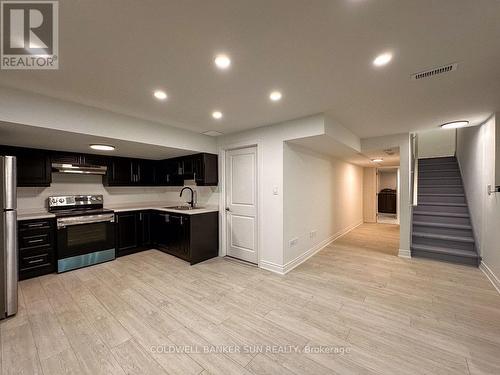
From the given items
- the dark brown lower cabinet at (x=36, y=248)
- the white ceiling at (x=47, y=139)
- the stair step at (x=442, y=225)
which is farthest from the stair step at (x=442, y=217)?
the dark brown lower cabinet at (x=36, y=248)

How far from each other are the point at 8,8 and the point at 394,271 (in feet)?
16.1

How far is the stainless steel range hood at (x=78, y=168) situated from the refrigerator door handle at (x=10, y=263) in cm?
174

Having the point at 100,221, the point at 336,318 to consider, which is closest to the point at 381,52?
the point at 336,318

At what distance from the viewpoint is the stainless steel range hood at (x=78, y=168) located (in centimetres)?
362

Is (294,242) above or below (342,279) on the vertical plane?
above

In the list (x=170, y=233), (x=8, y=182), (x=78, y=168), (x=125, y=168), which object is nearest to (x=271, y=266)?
(x=170, y=233)

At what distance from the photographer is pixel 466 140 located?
4602 millimetres

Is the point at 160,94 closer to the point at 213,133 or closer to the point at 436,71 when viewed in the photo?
the point at 213,133

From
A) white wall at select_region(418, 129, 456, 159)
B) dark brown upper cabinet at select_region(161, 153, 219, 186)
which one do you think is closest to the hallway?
white wall at select_region(418, 129, 456, 159)

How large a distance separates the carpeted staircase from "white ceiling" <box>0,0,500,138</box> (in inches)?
92.5

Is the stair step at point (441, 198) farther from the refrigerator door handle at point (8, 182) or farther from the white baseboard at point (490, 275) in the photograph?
the refrigerator door handle at point (8, 182)

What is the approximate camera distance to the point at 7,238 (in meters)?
2.17

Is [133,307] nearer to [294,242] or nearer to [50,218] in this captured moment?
[50,218]

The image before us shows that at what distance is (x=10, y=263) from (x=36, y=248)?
1.15 meters
